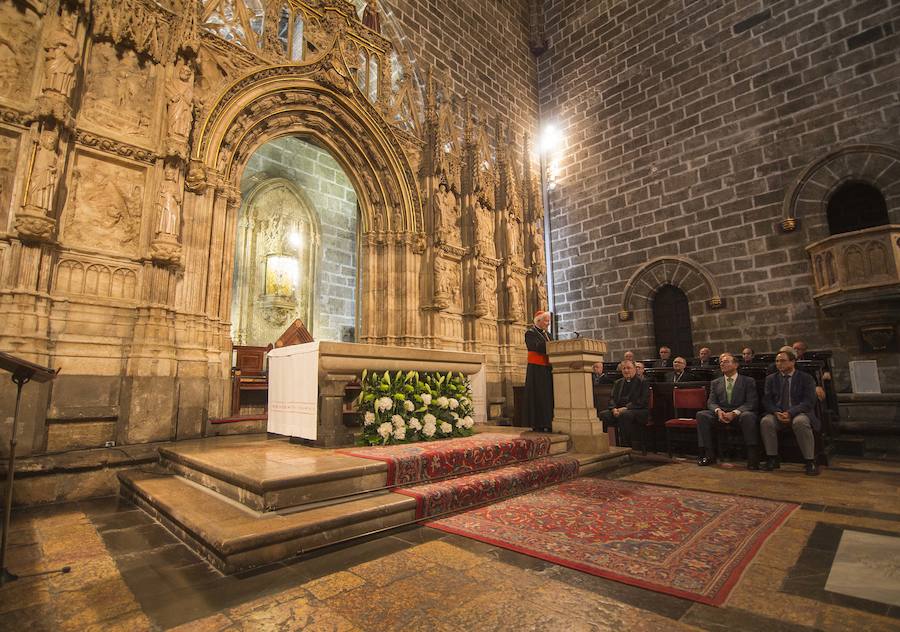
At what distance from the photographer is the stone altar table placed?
14.7ft

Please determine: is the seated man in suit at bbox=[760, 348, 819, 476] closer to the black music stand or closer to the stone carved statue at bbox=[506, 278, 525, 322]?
the stone carved statue at bbox=[506, 278, 525, 322]

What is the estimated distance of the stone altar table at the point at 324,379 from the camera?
14.7ft

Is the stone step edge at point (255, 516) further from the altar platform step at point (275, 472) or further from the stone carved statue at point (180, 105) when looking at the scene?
the stone carved statue at point (180, 105)

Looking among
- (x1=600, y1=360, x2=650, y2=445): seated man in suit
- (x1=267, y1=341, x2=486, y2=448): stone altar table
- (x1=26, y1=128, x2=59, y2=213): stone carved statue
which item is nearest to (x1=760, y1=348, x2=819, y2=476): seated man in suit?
(x1=600, y1=360, x2=650, y2=445): seated man in suit

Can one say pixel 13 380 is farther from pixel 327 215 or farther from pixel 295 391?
pixel 327 215

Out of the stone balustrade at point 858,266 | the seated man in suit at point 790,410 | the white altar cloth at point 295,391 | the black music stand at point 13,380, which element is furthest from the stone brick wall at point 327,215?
the stone balustrade at point 858,266

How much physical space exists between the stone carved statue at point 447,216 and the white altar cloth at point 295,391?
15.0ft

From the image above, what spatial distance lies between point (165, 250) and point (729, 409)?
22.6 ft

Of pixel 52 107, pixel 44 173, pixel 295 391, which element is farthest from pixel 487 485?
pixel 52 107

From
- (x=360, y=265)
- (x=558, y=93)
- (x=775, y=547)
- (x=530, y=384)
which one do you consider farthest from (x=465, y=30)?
(x=775, y=547)

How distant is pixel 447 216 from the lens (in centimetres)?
936

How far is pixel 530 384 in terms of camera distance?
5.93m

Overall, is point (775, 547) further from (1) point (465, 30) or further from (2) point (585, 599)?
(1) point (465, 30)

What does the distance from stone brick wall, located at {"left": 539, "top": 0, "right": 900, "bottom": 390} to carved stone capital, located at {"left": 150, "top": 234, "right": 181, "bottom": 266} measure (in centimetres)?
906
